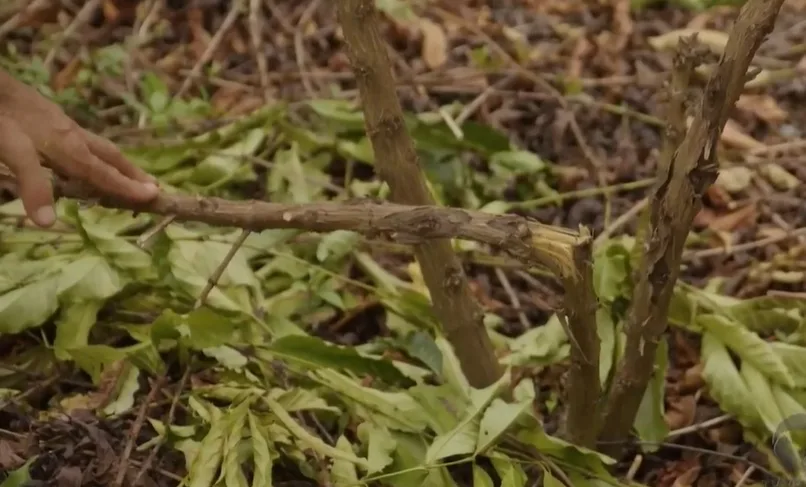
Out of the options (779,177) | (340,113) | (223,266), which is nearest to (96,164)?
(223,266)

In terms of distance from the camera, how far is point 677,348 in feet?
3.14

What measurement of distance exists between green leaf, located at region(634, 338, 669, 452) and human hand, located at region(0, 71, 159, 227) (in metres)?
0.49

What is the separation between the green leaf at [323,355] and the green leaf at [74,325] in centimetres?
18

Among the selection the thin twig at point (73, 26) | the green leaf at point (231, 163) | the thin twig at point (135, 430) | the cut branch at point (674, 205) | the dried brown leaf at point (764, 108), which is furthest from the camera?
the thin twig at point (73, 26)

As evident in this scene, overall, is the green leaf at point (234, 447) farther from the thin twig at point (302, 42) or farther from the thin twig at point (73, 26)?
the thin twig at point (73, 26)

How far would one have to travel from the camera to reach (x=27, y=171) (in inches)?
26.2

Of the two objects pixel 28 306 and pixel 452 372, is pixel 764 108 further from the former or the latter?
pixel 28 306

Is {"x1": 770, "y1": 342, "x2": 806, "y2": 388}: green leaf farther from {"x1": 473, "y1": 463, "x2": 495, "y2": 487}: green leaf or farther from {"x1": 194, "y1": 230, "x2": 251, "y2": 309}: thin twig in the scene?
{"x1": 194, "y1": 230, "x2": 251, "y2": 309}: thin twig

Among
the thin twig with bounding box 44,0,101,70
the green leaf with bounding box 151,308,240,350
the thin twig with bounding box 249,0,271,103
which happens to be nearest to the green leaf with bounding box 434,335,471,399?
the green leaf with bounding box 151,308,240,350

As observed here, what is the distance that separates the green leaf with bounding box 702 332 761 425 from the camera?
83 centimetres

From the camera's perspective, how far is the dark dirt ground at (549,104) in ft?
2.75

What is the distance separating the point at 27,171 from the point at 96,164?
0.05 m

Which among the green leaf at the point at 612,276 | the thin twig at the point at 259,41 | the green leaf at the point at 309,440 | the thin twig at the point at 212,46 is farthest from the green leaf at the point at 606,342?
the thin twig at the point at 212,46

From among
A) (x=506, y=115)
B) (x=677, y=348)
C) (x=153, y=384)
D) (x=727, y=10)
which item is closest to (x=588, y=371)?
(x=677, y=348)
